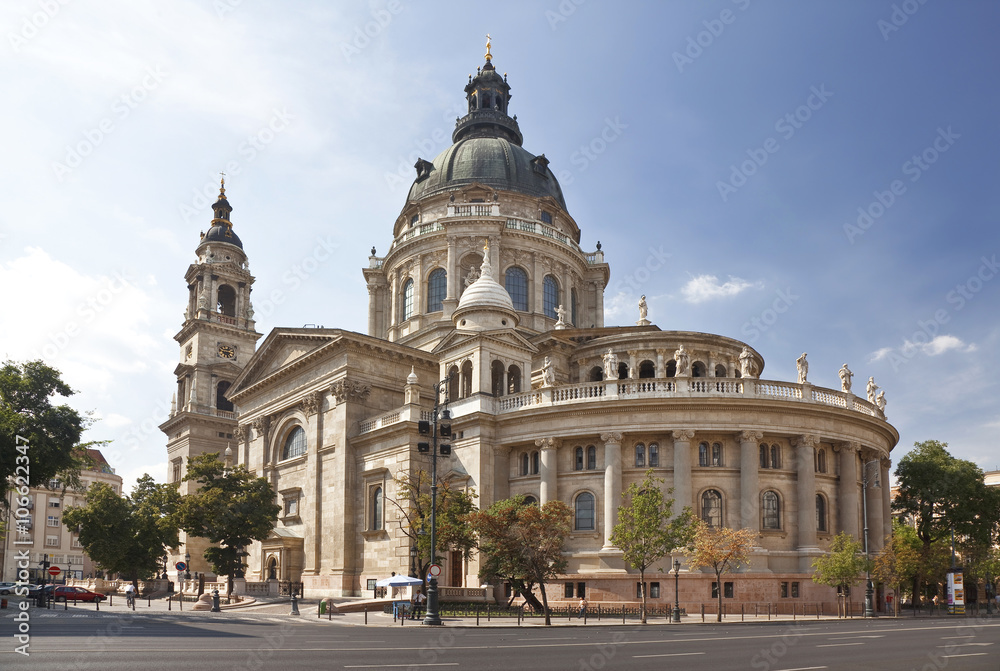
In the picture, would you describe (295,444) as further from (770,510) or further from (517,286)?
(770,510)

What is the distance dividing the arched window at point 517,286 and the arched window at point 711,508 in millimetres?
29039

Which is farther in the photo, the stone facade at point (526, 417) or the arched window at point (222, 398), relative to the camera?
the arched window at point (222, 398)

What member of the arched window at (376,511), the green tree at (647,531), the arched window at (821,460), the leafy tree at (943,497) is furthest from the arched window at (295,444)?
the leafy tree at (943,497)

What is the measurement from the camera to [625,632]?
1170 inches

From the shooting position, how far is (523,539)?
39781mm

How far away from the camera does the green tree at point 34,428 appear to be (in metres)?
39.4

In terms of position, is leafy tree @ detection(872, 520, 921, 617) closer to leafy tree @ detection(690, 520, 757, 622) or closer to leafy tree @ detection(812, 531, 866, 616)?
leafy tree @ detection(812, 531, 866, 616)

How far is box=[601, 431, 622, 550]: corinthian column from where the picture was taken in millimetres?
45656

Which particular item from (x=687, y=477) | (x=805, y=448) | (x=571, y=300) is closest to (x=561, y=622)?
(x=687, y=477)

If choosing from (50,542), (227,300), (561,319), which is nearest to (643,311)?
(561,319)

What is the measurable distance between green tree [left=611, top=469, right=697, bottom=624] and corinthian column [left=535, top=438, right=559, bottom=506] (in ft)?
20.8

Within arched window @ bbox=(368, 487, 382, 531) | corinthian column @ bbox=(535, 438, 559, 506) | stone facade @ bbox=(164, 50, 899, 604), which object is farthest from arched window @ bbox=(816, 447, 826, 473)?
arched window @ bbox=(368, 487, 382, 531)

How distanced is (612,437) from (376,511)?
16411 millimetres

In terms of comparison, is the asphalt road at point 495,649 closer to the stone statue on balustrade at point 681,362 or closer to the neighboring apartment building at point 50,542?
the stone statue on balustrade at point 681,362
